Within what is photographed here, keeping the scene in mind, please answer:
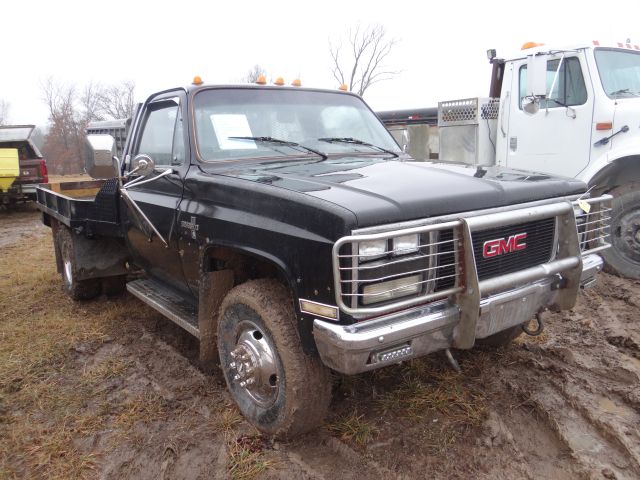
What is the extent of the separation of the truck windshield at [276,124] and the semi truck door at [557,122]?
9.33 ft

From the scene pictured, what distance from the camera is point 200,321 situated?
131 inches

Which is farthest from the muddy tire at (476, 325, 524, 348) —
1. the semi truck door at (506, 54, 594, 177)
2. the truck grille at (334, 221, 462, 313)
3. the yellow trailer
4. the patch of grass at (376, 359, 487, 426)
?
the yellow trailer

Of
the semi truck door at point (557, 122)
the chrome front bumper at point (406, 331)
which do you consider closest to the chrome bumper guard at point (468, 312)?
the chrome front bumper at point (406, 331)

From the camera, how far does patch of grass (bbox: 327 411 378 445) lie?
286cm

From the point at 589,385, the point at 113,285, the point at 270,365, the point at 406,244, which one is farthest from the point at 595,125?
the point at 113,285

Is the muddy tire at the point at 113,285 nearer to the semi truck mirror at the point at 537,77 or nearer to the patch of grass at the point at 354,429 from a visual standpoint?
the patch of grass at the point at 354,429

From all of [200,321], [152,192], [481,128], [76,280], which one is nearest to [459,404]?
[200,321]

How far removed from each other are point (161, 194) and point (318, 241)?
1780mm

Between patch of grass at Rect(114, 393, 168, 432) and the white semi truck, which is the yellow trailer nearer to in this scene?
the white semi truck

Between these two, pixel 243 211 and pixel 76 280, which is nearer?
pixel 243 211

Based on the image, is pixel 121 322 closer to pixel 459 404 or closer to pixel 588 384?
pixel 459 404

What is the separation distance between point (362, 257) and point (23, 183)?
1266cm

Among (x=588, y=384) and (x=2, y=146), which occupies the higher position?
(x=2, y=146)

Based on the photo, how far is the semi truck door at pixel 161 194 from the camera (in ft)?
11.6
